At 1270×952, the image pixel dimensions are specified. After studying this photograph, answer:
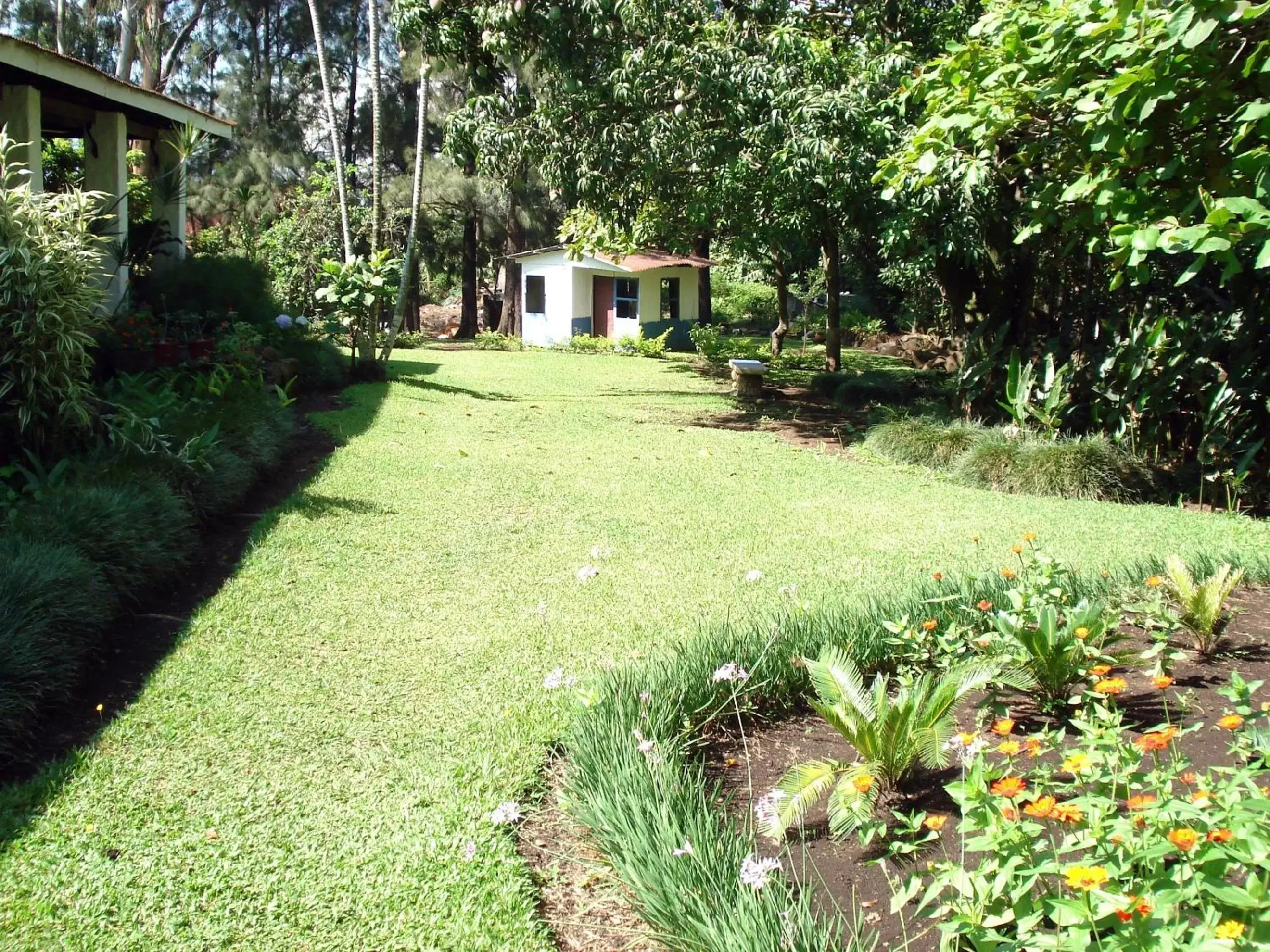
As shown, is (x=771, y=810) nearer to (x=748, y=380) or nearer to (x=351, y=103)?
(x=748, y=380)

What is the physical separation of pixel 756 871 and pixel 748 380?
14.1 m

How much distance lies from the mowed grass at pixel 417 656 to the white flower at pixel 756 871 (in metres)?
0.65

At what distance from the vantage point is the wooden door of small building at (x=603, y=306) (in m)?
30.1

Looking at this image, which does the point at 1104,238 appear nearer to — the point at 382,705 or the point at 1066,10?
the point at 1066,10

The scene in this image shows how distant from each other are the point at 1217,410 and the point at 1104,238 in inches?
75.3

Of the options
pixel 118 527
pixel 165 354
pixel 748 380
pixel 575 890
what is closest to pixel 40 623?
pixel 118 527

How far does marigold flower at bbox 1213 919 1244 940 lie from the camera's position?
176 cm

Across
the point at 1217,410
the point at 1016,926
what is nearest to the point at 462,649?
the point at 1016,926

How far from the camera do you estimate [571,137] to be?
12.5m

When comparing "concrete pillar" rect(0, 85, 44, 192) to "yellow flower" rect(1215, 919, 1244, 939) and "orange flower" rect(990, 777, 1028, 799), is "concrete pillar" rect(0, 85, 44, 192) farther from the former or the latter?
"yellow flower" rect(1215, 919, 1244, 939)

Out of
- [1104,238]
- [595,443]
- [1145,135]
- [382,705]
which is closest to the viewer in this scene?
[382,705]

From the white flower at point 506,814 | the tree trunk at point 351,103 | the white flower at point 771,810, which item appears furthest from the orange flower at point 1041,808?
the tree trunk at point 351,103

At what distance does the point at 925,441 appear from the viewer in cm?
1057

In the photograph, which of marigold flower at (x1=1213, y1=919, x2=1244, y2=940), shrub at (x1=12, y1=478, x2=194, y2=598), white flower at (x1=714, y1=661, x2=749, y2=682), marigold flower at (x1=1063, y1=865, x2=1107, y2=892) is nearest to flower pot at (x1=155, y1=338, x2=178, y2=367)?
shrub at (x1=12, y1=478, x2=194, y2=598)
